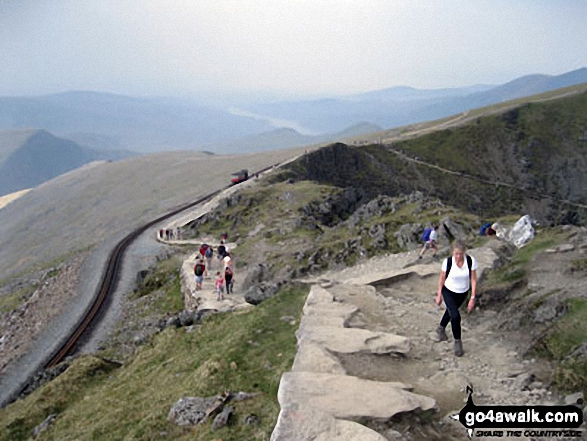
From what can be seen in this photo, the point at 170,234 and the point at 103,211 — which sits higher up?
the point at 170,234

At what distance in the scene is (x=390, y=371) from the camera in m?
12.5

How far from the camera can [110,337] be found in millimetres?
36688

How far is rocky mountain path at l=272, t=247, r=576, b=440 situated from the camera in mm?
9734

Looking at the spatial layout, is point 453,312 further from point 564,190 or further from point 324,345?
point 564,190

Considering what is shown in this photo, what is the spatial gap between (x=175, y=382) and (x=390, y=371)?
7592mm

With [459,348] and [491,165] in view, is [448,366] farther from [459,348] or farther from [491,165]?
[491,165]

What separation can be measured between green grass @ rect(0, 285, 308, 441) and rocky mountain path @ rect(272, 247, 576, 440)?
3.55ft

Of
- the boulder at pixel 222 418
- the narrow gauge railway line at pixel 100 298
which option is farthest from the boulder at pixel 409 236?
the narrow gauge railway line at pixel 100 298

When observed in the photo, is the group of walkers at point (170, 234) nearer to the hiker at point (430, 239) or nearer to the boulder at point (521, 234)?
the hiker at point (430, 239)

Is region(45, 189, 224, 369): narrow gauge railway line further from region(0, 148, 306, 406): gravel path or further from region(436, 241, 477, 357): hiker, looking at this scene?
region(436, 241, 477, 357): hiker

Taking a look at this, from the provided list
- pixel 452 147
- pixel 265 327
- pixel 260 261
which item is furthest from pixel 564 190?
pixel 265 327

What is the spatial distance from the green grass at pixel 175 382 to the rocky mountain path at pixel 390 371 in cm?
108

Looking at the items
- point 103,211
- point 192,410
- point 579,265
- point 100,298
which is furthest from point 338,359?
point 103,211

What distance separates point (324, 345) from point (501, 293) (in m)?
7.80
